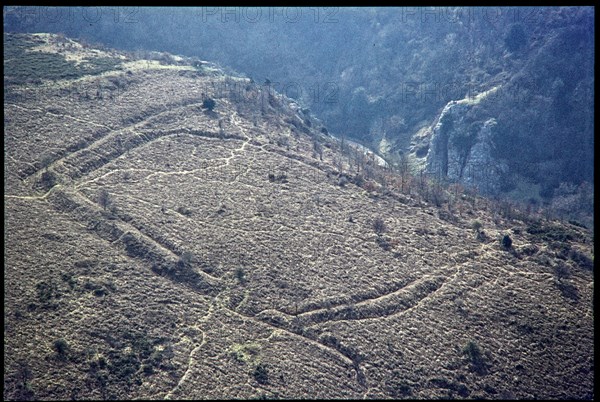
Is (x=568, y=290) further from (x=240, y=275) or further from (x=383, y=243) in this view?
(x=240, y=275)

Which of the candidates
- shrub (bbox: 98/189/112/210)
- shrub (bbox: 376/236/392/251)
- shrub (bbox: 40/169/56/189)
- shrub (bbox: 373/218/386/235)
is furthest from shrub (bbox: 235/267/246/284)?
shrub (bbox: 40/169/56/189)

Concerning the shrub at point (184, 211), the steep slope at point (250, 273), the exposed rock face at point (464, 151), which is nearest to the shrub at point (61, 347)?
the steep slope at point (250, 273)

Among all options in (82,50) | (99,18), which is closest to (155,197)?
(82,50)

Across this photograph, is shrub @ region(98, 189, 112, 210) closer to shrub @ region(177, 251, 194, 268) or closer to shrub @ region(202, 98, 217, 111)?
shrub @ region(177, 251, 194, 268)

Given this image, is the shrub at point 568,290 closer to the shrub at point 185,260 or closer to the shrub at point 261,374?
the shrub at point 261,374

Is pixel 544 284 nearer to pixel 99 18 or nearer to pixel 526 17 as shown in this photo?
pixel 526 17

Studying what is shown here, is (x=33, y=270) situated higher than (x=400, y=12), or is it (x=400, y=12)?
(x=400, y=12)
